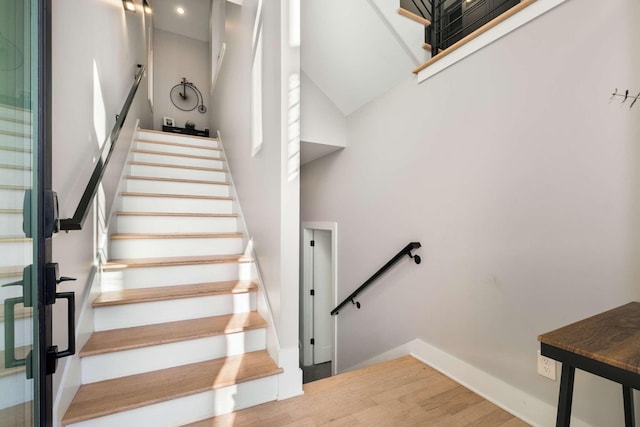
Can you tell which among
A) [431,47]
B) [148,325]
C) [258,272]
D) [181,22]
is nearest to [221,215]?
[258,272]

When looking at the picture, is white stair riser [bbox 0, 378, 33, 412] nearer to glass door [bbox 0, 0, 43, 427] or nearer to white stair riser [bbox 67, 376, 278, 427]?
glass door [bbox 0, 0, 43, 427]

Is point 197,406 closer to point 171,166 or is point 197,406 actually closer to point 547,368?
point 547,368

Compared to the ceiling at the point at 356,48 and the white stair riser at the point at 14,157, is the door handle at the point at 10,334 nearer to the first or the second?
the white stair riser at the point at 14,157

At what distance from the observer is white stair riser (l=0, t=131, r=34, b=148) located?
697mm

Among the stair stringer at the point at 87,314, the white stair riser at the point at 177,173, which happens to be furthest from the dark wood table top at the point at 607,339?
the white stair riser at the point at 177,173

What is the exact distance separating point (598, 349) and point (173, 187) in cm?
321

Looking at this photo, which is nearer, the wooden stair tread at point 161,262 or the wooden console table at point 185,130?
the wooden stair tread at point 161,262

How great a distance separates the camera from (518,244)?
59.0 inches

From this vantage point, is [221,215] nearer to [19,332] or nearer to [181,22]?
[19,332]

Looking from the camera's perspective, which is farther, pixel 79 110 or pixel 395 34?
pixel 395 34

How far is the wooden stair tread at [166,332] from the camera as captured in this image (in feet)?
4.80

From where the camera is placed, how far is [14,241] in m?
0.73

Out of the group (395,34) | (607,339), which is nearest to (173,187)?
(395,34)

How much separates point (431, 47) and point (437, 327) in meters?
2.11
